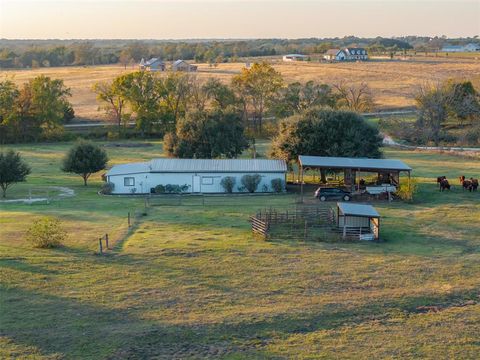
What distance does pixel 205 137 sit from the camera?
5188cm

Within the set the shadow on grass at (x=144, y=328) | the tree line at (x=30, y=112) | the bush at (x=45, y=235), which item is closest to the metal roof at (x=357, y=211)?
the shadow on grass at (x=144, y=328)

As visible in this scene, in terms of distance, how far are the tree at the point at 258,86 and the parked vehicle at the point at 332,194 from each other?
1504 inches

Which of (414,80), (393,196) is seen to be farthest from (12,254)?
(414,80)

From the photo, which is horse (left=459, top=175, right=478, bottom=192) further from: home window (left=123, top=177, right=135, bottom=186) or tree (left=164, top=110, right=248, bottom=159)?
home window (left=123, top=177, right=135, bottom=186)

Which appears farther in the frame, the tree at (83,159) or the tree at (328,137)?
the tree at (328,137)

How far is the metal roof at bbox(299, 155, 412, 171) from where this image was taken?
134 ft

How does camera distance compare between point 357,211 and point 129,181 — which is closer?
point 357,211

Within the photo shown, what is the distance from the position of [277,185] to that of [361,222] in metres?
12.5

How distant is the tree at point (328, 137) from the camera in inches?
1813

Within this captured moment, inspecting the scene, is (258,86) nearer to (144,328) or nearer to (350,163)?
(350,163)

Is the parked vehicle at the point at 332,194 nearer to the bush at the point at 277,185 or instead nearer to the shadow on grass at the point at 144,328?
the bush at the point at 277,185

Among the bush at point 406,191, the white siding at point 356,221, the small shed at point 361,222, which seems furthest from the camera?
the bush at point 406,191

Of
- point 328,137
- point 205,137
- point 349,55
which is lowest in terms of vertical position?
point 205,137

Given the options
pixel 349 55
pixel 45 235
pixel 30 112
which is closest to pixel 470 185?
pixel 45 235
